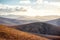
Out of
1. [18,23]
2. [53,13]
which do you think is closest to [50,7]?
[53,13]

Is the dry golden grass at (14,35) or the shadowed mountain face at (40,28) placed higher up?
the shadowed mountain face at (40,28)

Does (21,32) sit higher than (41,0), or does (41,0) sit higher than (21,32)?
(41,0)

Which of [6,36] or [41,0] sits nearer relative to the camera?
[6,36]

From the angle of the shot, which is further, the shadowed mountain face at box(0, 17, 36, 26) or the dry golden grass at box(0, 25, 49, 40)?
the shadowed mountain face at box(0, 17, 36, 26)

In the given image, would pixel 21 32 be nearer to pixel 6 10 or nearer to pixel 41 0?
pixel 6 10

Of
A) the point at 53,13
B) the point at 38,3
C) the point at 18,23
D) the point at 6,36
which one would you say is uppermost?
the point at 38,3

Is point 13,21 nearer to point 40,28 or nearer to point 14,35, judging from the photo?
point 14,35
